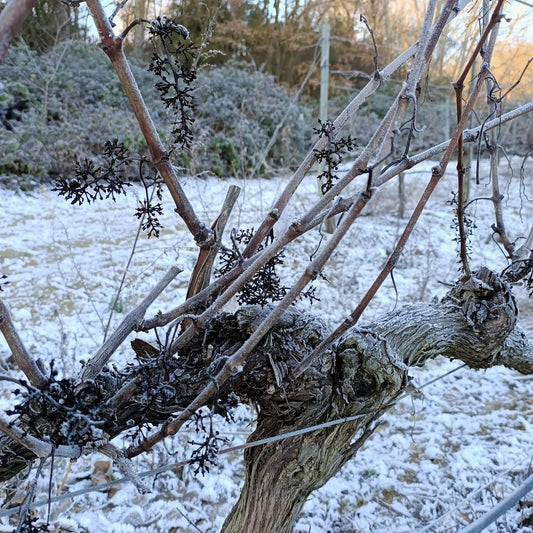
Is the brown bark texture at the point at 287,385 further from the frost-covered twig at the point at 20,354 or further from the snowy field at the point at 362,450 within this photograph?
the snowy field at the point at 362,450

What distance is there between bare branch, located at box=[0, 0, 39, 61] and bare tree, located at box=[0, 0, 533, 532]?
36cm

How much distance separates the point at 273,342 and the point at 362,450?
1.73 m

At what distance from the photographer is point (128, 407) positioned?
922 mm

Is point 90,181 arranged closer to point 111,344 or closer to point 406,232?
point 111,344

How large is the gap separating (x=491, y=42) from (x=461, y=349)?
2.81 ft

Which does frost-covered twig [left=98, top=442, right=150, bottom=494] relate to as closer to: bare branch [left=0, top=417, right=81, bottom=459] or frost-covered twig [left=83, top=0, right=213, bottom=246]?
bare branch [left=0, top=417, right=81, bottom=459]

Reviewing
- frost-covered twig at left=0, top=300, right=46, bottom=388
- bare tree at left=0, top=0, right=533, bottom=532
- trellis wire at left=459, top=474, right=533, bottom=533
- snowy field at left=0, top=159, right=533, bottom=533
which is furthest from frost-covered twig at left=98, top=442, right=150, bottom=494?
snowy field at left=0, top=159, right=533, bottom=533

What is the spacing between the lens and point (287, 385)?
1.02m

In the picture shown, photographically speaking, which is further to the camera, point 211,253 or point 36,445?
point 211,253

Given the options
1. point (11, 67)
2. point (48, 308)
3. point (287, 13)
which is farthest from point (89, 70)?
point (48, 308)

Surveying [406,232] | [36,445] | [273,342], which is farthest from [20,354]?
Result: [406,232]

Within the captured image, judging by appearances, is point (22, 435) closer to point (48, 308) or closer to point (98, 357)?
point (98, 357)

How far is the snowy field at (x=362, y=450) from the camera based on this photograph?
1.97 m

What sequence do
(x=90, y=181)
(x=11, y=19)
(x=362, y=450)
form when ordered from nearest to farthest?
(x=11, y=19)
(x=90, y=181)
(x=362, y=450)
